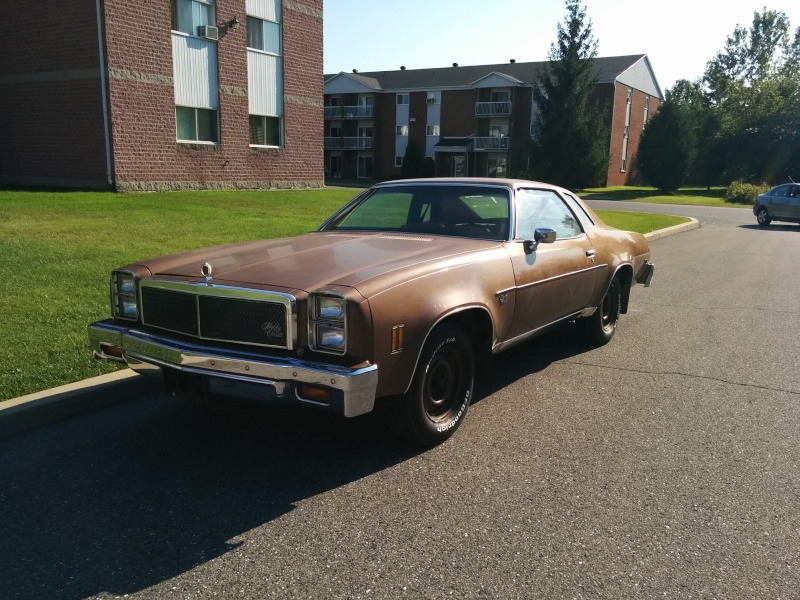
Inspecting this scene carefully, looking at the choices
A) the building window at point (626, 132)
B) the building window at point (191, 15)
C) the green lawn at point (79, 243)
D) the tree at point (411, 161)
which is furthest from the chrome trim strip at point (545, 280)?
the building window at point (626, 132)

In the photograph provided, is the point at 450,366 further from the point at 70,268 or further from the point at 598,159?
the point at 598,159

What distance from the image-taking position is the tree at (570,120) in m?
43.8

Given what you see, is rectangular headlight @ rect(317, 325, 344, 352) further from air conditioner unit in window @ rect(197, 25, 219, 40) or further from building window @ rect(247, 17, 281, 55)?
building window @ rect(247, 17, 281, 55)

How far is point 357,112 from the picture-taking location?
58500 millimetres

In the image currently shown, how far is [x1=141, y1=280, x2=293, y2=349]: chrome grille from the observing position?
11.5ft

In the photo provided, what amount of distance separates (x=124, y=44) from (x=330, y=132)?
144 ft

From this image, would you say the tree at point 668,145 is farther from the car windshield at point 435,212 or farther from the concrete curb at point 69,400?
the concrete curb at point 69,400

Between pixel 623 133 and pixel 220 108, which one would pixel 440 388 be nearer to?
pixel 220 108

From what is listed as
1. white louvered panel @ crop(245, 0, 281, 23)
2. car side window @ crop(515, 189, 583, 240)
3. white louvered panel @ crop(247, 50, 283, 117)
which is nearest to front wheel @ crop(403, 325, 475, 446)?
car side window @ crop(515, 189, 583, 240)

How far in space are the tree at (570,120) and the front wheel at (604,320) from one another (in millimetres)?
38737

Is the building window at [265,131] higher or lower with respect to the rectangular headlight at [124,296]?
higher

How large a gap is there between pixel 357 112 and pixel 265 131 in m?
37.3

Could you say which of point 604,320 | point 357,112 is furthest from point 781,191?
point 357,112

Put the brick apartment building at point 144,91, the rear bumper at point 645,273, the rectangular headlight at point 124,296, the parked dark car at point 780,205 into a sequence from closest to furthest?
the rectangular headlight at point 124,296, the rear bumper at point 645,273, the brick apartment building at point 144,91, the parked dark car at point 780,205
